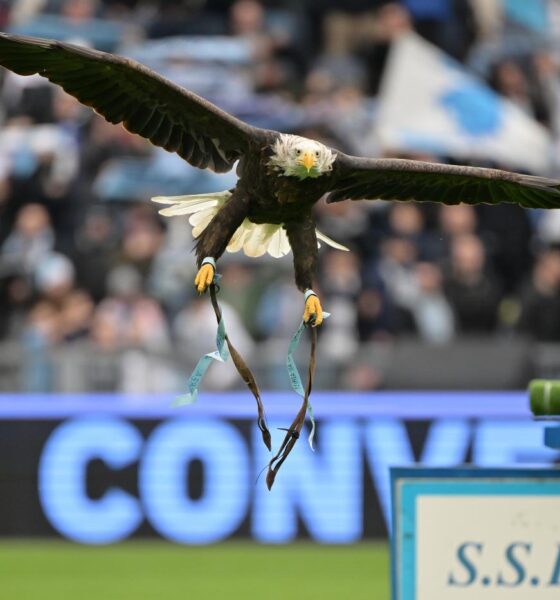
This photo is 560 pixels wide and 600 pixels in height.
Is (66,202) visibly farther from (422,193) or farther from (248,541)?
(422,193)

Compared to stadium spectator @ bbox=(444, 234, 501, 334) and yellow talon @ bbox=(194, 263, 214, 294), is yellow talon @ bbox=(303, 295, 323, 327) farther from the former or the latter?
stadium spectator @ bbox=(444, 234, 501, 334)

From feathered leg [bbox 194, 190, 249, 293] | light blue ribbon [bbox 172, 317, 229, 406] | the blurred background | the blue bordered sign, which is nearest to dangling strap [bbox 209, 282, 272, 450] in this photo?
light blue ribbon [bbox 172, 317, 229, 406]

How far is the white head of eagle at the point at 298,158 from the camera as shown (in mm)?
7555

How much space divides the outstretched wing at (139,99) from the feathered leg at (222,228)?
29 cm

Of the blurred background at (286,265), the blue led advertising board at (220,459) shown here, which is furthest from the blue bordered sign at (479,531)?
the blue led advertising board at (220,459)

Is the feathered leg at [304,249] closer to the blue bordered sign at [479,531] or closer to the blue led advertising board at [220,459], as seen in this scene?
the blue bordered sign at [479,531]

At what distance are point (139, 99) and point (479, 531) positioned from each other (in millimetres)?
2578

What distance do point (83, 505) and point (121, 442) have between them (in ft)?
1.75

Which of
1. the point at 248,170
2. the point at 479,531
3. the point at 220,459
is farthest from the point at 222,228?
the point at 220,459

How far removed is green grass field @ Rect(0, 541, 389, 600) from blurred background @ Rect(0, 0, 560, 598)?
0.10m

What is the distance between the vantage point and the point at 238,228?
8.33m

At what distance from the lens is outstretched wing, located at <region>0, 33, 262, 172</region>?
7926 millimetres

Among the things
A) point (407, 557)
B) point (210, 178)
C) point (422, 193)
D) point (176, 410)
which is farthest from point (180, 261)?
point (407, 557)

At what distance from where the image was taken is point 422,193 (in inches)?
343
